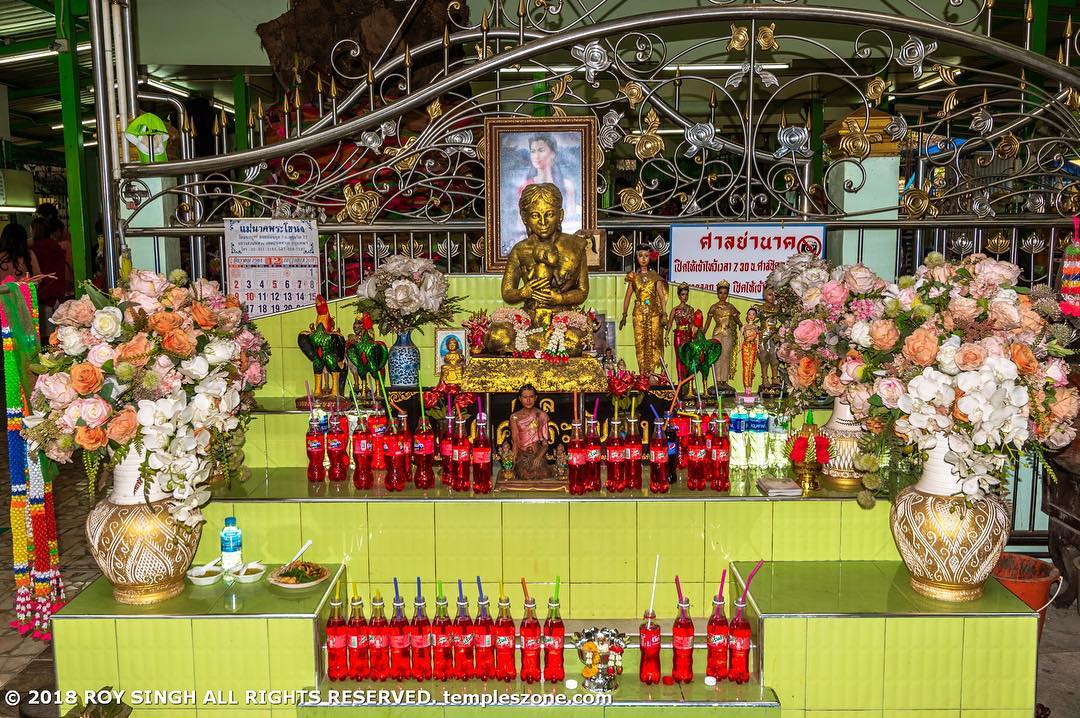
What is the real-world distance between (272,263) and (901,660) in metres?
4.13

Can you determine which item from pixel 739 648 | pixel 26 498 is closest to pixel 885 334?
pixel 739 648

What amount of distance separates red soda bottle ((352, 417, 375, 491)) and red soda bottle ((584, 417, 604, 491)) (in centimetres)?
104

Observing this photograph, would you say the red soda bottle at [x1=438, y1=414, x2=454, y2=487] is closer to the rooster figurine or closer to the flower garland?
the rooster figurine

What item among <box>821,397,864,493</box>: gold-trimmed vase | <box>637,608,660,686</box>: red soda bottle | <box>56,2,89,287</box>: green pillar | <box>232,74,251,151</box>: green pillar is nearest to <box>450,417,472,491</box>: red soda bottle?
<box>637,608,660,686</box>: red soda bottle

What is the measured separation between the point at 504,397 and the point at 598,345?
106 centimetres

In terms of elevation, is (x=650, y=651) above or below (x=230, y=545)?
below

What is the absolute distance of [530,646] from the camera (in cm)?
311

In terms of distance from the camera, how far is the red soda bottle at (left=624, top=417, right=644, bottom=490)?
3904 millimetres

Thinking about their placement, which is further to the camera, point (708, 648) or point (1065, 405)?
point (708, 648)

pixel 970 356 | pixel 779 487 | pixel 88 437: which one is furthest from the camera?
pixel 779 487

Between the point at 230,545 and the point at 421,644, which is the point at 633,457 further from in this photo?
the point at 230,545

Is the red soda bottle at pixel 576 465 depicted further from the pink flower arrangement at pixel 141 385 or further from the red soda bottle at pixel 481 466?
the pink flower arrangement at pixel 141 385

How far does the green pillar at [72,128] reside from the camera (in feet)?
25.0

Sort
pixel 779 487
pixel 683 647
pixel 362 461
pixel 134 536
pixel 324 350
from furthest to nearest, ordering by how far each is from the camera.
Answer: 1. pixel 324 350
2. pixel 362 461
3. pixel 779 487
4. pixel 134 536
5. pixel 683 647
